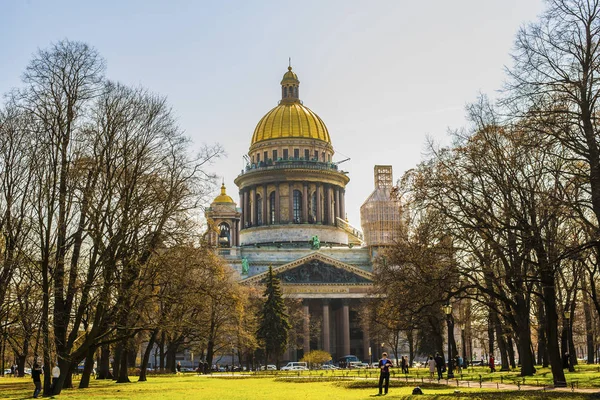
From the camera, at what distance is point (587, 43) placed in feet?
81.6

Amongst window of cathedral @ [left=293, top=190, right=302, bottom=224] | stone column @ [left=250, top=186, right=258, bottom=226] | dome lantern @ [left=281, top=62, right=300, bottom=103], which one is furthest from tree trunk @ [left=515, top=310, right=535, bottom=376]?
dome lantern @ [left=281, top=62, right=300, bottom=103]

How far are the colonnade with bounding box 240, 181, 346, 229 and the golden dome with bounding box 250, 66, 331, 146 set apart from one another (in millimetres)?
7518

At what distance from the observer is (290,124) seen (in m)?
120

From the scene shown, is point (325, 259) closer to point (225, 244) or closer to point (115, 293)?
point (225, 244)

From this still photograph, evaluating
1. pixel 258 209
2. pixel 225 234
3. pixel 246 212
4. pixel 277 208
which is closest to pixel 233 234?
pixel 225 234

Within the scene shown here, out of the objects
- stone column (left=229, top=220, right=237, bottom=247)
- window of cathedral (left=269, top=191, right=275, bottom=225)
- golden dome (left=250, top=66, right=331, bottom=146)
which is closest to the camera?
stone column (left=229, top=220, right=237, bottom=247)

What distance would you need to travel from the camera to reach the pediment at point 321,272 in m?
102

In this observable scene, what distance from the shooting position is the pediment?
334 ft

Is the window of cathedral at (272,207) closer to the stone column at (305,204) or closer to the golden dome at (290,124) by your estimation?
the stone column at (305,204)

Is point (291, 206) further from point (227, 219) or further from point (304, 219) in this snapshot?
point (227, 219)

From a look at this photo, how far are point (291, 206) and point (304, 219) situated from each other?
276 centimetres

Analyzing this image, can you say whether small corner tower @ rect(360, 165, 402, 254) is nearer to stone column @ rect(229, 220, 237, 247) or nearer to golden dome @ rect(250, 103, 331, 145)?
golden dome @ rect(250, 103, 331, 145)

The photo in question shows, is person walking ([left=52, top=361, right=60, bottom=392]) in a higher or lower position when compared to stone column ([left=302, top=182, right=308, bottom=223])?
lower

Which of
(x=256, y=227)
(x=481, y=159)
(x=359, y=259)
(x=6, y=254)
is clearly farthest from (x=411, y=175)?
(x=256, y=227)
